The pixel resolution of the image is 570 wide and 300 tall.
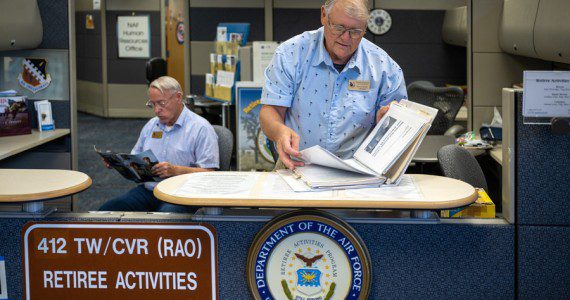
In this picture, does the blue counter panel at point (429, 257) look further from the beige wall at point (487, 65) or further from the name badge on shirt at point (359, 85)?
the beige wall at point (487, 65)

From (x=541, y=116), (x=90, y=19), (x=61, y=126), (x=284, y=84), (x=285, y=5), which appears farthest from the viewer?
(x=90, y=19)

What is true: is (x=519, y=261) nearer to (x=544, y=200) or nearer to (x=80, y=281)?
(x=544, y=200)

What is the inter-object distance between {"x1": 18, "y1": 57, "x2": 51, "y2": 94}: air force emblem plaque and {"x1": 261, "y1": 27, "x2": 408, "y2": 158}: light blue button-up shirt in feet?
6.87

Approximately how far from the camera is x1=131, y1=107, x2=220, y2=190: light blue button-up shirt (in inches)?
139

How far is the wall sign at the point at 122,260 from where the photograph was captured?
2.20 meters

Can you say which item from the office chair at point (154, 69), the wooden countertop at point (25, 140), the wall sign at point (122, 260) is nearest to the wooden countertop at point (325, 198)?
the wall sign at point (122, 260)

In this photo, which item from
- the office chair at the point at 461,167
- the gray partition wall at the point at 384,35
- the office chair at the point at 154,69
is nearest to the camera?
the office chair at the point at 461,167

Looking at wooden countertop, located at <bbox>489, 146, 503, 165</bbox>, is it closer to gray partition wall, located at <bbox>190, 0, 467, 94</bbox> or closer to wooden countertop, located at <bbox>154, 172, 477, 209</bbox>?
wooden countertop, located at <bbox>154, 172, 477, 209</bbox>

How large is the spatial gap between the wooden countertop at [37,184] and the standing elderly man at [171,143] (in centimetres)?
101

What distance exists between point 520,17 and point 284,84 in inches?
94.2

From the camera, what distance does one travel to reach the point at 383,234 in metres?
2.15

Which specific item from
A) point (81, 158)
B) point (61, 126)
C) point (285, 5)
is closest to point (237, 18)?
point (285, 5)

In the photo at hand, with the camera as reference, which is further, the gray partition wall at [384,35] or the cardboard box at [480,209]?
the gray partition wall at [384,35]

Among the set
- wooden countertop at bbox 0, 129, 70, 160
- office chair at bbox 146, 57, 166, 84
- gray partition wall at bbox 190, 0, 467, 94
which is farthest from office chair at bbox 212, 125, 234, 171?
office chair at bbox 146, 57, 166, 84
